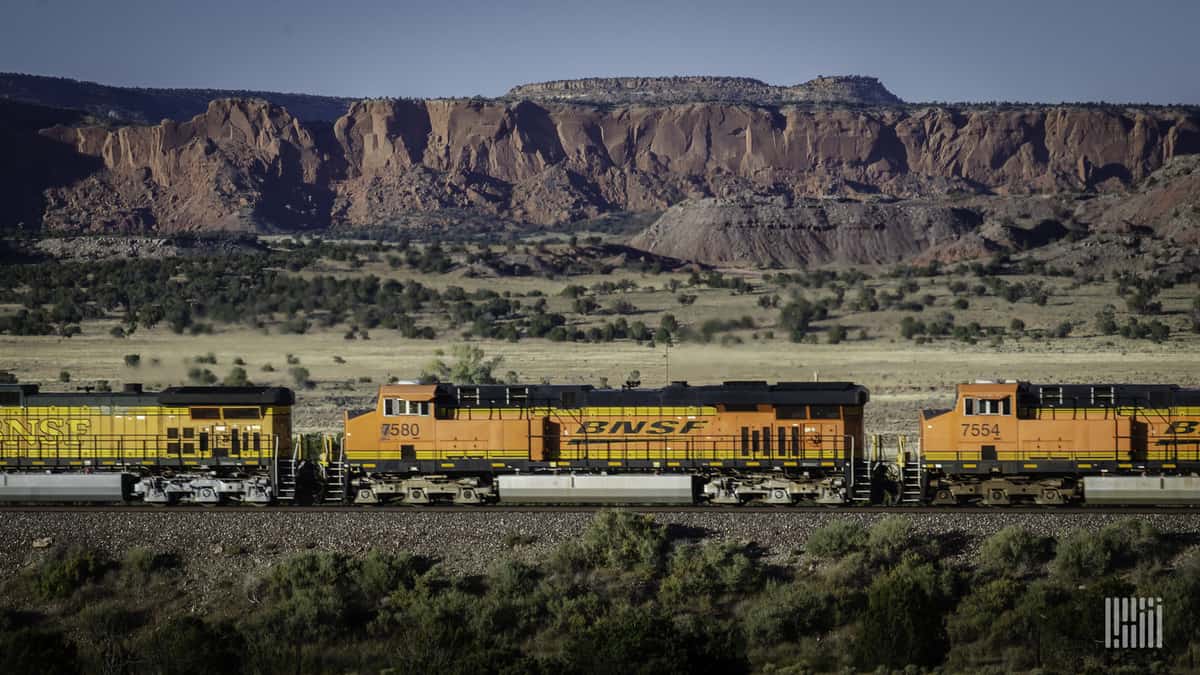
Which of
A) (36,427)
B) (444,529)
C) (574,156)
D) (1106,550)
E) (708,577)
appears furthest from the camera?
(574,156)

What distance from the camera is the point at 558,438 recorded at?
25375 millimetres

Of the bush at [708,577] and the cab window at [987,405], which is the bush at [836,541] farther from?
the cab window at [987,405]

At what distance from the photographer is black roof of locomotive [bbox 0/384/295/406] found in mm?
25578

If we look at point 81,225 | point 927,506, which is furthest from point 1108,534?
point 81,225

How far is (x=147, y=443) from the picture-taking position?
25734 mm

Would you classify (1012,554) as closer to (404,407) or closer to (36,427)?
(404,407)

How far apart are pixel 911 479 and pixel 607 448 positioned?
17.9 feet

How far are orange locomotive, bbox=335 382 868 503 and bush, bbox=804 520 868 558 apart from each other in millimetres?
2849

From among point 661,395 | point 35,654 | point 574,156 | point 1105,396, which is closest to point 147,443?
point 35,654

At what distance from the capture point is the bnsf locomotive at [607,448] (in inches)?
957

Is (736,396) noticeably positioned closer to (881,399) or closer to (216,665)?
(216,665)

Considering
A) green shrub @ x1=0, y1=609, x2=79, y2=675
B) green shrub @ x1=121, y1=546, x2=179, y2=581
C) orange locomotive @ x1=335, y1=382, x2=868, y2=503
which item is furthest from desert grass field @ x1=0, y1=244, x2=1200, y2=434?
green shrub @ x1=0, y1=609, x2=79, y2=675

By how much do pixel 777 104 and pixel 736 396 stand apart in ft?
502

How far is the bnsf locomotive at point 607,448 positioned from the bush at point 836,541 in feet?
9.23
